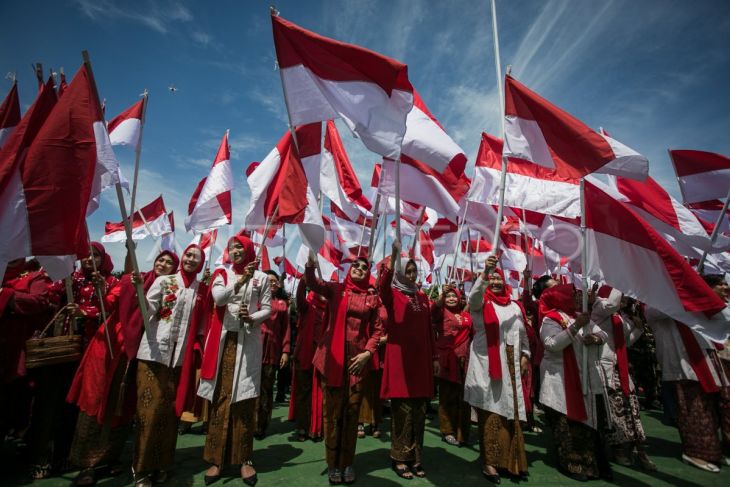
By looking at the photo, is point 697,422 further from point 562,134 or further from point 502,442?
point 562,134

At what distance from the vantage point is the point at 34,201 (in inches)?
115

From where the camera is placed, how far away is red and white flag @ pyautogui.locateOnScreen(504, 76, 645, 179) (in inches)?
136

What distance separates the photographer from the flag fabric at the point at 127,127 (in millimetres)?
4785

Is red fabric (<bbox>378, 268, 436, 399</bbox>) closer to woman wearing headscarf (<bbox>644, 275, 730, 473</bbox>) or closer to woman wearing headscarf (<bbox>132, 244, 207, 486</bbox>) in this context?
woman wearing headscarf (<bbox>132, 244, 207, 486</bbox>)

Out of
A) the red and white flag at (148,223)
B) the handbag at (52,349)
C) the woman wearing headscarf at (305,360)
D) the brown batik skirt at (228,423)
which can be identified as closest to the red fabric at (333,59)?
the woman wearing headscarf at (305,360)

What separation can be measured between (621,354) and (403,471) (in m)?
3.10

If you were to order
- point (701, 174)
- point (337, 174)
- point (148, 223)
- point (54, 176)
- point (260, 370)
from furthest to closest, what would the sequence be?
1. point (148, 223)
2. point (337, 174)
3. point (701, 174)
4. point (260, 370)
5. point (54, 176)

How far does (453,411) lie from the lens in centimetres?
544

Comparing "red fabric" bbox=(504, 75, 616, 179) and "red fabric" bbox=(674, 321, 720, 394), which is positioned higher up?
"red fabric" bbox=(504, 75, 616, 179)

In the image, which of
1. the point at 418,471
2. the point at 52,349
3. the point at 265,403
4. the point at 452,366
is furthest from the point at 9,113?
the point at 452,366

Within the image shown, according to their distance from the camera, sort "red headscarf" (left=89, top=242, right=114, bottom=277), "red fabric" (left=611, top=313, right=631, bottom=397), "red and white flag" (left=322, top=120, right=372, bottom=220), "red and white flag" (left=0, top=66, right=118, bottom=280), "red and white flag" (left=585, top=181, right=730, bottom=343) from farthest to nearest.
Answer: "red and white flag" (left=322, top=120, right=372, bottom=220) < "red fabric" (left=611, top=313, right=631, bottom=397) < "red headscarf" (left=89, top=242, right=114, bottom=277) < "red and white flag" (left=585, top=181, right=730, bottom=343) < "red and white flag" (left=0, top=66, right=118, bottom=280)

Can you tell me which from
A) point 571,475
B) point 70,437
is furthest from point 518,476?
point 70,437

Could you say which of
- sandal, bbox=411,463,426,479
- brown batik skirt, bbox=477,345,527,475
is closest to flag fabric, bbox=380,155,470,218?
brown batik skirt, bbox=477,345,527,475

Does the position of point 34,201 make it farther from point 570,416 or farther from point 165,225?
point 165,225
